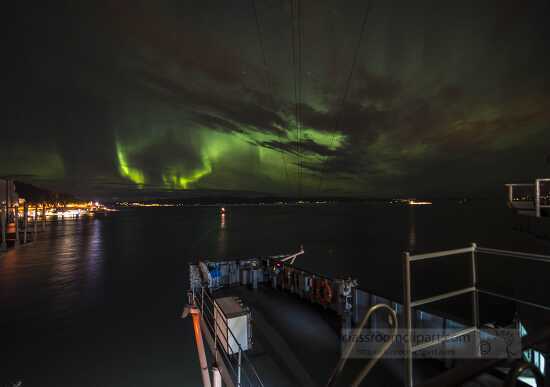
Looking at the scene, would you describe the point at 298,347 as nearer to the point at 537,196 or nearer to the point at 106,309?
the point at 537,196

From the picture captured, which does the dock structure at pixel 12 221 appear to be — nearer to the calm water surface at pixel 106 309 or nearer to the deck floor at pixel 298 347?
the calm water surface at pixel 106 309

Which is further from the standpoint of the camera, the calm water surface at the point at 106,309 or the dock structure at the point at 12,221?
the dock structure at the point at 12,221

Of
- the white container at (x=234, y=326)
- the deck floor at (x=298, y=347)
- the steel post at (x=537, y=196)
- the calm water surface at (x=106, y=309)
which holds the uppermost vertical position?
the steel post at (x=537, y=196)

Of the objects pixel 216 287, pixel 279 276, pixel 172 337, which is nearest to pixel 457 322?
pixel 279 276

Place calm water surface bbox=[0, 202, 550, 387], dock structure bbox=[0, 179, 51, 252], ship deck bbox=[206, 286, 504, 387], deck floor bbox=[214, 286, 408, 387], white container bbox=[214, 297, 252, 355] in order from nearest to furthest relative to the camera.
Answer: ship deck bbox=[206, 286, 504, 387] < deck floor bbox=[214, 286, 408, 387] < white container bbox=[214, 297, 252, 355] < calm water surface bbox=[0, 202, 550, 387] < dock structure bbox=[0, 179, 51, 252]

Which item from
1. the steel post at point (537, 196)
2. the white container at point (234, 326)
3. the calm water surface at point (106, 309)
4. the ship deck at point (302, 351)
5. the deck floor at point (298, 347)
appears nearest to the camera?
the ship deck at point (302, 351)

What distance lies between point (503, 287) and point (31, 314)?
1755 inches

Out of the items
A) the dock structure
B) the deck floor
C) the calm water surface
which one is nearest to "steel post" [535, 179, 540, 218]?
the calm water surface

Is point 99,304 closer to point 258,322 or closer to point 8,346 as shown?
point 8,346

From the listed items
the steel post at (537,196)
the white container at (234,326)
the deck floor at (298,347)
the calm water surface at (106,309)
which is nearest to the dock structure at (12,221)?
the calm water surface at (106,309)

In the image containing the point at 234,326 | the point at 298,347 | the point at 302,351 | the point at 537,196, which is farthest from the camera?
the point at 537,196

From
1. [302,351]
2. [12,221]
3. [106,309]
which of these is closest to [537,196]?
[302,351]

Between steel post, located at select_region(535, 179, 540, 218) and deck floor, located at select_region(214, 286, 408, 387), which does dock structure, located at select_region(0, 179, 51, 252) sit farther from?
steel post, located at select_region(535, 179, 540, 218)

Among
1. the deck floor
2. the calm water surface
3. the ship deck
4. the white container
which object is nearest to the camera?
the ship deck
